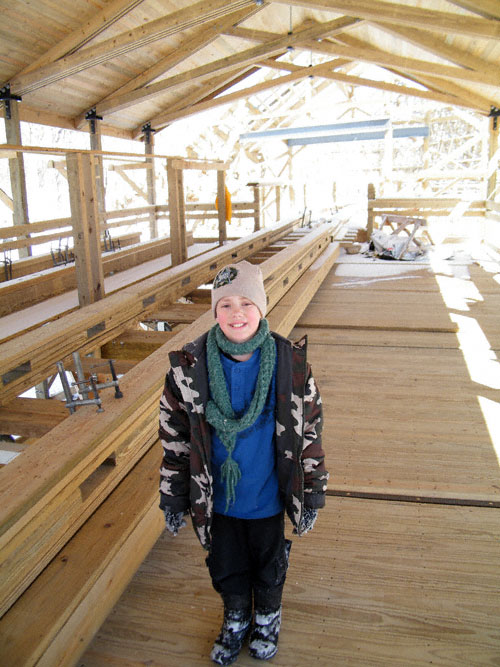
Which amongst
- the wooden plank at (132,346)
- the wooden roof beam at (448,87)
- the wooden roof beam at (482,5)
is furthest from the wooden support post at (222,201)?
the wooden roof beam at (448,87)

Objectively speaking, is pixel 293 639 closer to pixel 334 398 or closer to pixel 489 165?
pixel 334 398

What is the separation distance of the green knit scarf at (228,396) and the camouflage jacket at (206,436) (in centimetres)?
3

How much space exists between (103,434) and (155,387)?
51 centimetres

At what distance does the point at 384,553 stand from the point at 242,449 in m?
0.96

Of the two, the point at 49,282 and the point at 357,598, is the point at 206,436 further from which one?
the point at 49,282

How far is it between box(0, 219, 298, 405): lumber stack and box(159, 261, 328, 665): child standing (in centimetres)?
152

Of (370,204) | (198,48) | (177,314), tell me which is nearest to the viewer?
(177,314)

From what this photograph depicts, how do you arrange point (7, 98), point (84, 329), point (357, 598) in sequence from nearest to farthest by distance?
point (357, 598) < point (84, 329) < point (7, 98)

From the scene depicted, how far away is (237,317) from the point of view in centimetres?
169

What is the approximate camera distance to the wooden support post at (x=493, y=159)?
10.8m

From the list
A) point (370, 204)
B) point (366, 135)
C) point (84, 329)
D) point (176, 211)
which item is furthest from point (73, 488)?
point (366, 135)

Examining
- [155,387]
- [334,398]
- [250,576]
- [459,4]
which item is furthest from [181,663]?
[459,4]

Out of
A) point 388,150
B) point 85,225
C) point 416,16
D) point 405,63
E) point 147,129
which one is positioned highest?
point 405,63

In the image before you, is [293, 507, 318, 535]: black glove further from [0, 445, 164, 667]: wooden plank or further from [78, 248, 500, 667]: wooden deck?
[0, 445, 164, 667]: wooden plank
